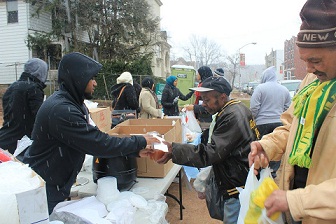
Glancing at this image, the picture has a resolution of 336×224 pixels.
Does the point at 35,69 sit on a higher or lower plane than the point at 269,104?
higher

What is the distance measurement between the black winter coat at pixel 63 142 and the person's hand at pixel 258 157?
1.05m

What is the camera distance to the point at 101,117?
4.33 metres

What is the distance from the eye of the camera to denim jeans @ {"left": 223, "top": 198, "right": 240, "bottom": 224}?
2350 mm

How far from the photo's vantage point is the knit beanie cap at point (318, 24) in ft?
4.01

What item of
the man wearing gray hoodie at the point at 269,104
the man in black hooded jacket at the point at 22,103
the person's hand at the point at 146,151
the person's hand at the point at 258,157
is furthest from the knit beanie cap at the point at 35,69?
the man wearing gray hoodie at the point at 269,104

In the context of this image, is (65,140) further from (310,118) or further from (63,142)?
(310,118)

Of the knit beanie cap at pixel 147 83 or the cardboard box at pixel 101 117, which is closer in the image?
the cardboard box at pixel 101 117

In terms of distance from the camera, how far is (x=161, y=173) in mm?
3012

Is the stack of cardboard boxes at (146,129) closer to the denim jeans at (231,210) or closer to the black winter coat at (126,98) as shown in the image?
the denim jeans at (231,210)

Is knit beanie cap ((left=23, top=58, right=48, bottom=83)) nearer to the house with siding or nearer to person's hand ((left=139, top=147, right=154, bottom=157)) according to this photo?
person's hand ((left=139, top=147, right=154, bottom=157))

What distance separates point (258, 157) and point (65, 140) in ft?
4.48

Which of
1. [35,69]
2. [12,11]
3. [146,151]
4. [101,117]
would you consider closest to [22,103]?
[35,69]

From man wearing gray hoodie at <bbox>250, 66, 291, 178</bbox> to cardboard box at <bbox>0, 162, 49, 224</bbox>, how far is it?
454cm

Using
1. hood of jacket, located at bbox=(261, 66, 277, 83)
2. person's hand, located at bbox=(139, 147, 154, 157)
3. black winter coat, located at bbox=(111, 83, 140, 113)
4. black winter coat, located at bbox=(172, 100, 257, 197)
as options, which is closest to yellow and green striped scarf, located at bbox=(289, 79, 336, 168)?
black winter coat, located at bbox=(172, 100, 257, 197)
